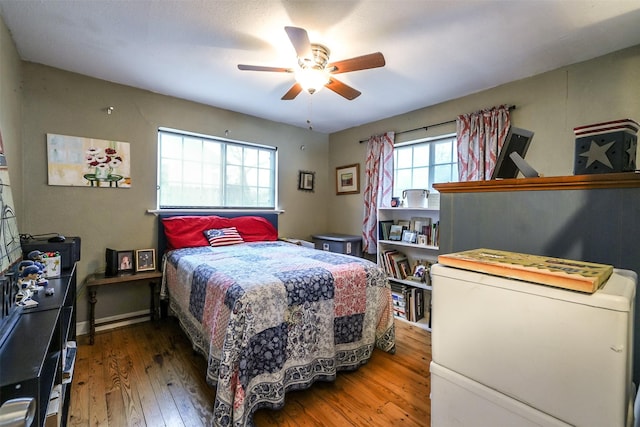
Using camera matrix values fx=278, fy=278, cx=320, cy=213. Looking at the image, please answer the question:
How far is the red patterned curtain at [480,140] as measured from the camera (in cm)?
261

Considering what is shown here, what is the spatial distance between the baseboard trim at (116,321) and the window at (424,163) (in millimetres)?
3184

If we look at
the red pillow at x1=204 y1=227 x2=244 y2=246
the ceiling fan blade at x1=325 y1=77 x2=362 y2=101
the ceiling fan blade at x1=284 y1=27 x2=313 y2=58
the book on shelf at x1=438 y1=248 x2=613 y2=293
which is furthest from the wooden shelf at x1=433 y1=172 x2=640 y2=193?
the red pillow at x1=204 y1=227 x2=244 y2=246

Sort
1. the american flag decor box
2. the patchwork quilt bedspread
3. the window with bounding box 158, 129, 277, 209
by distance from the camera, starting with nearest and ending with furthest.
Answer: the american flag decor box < the patchwork quilt bedspread < the window with bounding box 158, 129, 277, 209

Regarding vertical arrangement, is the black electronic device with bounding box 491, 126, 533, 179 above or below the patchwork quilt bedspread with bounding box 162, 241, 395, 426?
above

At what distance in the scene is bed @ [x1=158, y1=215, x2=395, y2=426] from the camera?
149 centimetres

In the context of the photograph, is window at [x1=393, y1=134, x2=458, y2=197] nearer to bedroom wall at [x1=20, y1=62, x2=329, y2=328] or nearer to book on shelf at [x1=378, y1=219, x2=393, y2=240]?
book on shelf at [x1=378, y1=219, x2=393, y2=240]

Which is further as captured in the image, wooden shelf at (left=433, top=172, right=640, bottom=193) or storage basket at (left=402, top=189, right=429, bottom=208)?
storage basket at (left=402, top=189, right=429, bottom=208)

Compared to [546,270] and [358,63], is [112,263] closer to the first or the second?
[358,63]

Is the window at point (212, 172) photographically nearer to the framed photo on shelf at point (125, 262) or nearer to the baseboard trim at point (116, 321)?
the framed photo on shelf at point (125, 262)

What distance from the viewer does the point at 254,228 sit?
3494 millimetres

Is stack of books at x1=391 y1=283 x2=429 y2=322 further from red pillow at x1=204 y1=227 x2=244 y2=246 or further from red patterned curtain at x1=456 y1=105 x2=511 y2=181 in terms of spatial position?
red pillow at x1=204 y1=227 x2=244 y2=246

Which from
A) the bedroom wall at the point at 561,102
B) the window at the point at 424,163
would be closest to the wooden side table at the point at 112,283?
the window at the point at 424,163

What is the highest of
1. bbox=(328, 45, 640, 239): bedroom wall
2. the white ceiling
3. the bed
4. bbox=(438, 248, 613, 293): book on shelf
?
the white ceiling

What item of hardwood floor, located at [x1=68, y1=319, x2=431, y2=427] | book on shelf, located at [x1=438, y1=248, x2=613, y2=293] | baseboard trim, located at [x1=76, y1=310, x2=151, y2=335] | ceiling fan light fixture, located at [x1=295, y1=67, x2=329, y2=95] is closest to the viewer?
book on shelf, located at [x1=438, y1=248, x2=613, y2=293]
